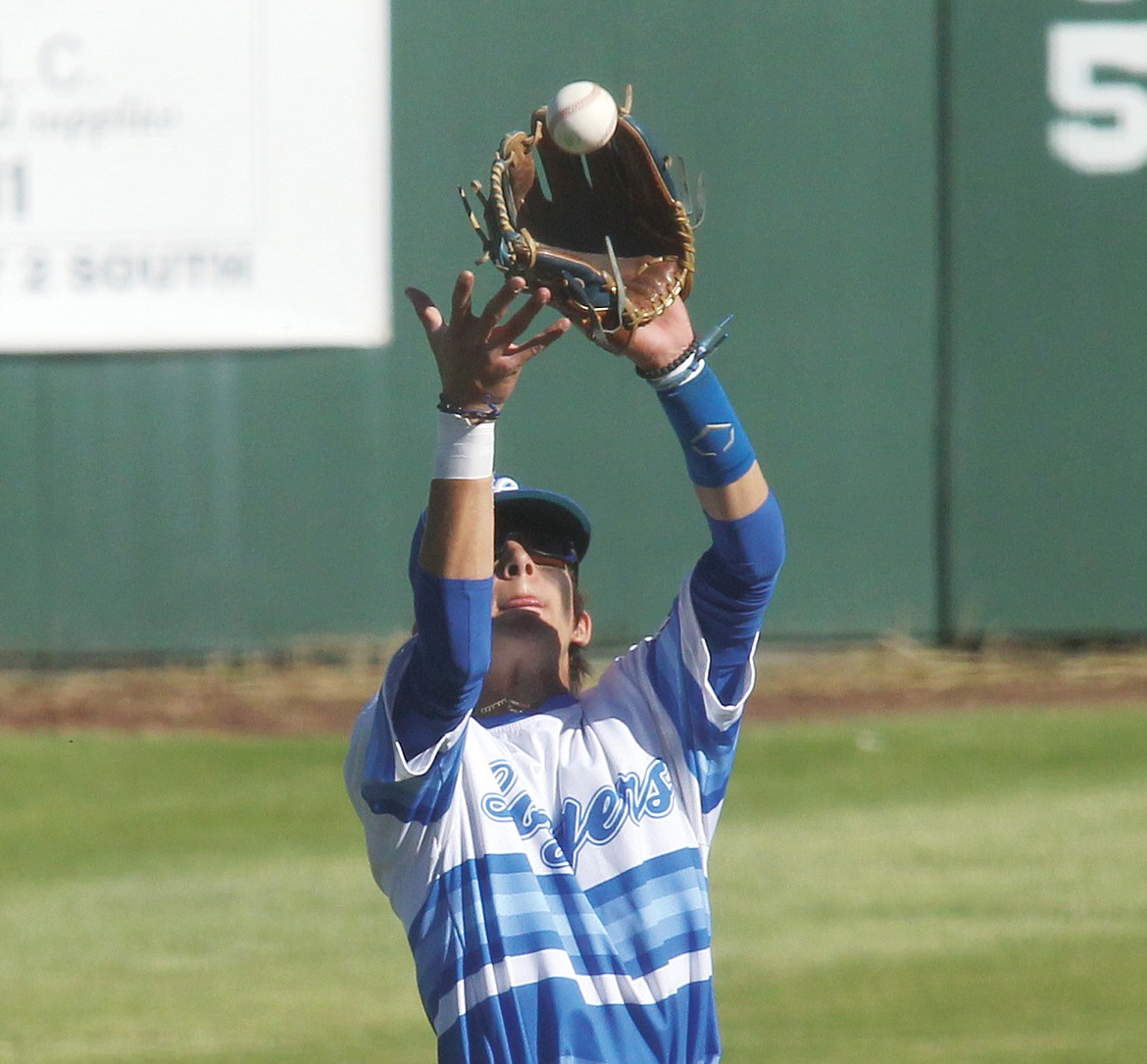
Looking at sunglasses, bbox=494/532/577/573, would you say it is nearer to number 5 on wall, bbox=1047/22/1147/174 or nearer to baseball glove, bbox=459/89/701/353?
baseball glove, bbox=459/89/701/353

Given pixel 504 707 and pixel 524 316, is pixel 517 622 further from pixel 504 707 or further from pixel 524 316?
pixel 524 316

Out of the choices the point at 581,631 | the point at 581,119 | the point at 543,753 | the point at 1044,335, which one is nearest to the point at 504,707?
the point at 543,753

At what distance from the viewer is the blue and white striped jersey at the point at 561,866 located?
282cm

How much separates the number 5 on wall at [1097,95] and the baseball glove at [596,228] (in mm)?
8219

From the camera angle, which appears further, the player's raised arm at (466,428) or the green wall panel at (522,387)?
the green wall panel at (522,387)

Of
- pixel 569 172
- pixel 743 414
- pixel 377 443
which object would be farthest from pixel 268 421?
pixel 569 172

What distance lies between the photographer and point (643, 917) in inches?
114

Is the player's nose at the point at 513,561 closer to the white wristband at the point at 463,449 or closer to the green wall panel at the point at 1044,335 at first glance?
the white wristband at the point at 463,449

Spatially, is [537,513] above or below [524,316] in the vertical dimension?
below

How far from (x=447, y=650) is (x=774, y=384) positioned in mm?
8298

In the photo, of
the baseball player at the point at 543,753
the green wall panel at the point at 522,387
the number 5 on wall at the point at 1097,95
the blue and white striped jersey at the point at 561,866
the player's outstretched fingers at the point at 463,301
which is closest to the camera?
the player's outstretched fingers at the point at 463,301

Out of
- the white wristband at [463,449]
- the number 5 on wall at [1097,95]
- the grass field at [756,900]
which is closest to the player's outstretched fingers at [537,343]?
the white wristband at [463,449]

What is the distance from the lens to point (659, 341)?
9.66 feet

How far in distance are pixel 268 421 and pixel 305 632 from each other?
44.6 inches
